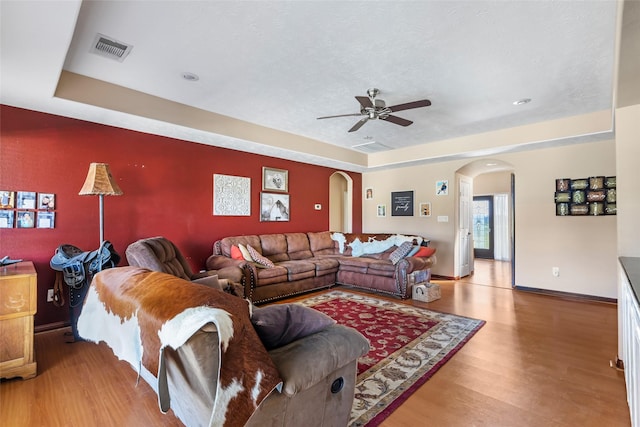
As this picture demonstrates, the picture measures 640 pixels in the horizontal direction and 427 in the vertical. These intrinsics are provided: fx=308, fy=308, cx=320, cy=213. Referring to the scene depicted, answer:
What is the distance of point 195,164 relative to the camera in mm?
4602

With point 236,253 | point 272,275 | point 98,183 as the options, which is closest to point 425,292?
point 272,275

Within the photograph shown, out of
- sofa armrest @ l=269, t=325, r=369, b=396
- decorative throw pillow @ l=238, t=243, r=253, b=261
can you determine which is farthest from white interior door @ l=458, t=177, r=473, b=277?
sofa armrest @ l=269, t=325, r=369, b=396

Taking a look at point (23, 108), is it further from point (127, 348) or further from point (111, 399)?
point (127, 348)

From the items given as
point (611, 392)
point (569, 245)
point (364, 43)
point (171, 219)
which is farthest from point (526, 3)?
point (171, 219)

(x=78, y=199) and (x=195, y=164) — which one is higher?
(x=195, y=164)

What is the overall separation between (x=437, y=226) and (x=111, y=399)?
5729 mm

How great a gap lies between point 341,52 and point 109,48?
75.9 inches

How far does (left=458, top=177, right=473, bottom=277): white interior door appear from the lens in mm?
6250

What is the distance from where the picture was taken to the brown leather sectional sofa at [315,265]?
4336 mm

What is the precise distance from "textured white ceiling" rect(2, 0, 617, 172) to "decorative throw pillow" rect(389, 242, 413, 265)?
2.15 m

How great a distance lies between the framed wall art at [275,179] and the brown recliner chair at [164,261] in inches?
80.3

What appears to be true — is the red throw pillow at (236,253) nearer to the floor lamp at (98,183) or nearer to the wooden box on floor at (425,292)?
the floor lamp at (98,183)

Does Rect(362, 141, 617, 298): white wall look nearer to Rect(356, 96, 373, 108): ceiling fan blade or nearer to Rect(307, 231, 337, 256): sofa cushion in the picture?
Rect(307, 231, 337, 256): sofa cushion

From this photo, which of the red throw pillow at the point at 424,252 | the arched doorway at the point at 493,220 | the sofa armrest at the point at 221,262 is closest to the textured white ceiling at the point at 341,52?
the sofa armrest at the point at 221,262
